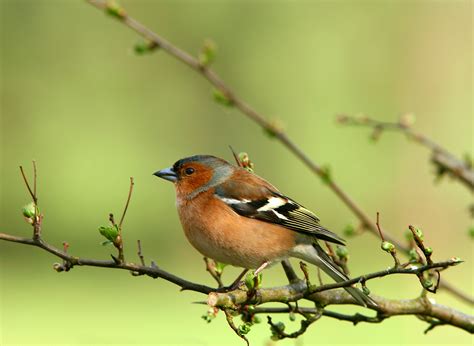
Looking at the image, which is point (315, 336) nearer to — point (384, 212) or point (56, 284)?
point (56, 284)

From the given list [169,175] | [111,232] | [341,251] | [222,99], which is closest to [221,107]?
[169,175]

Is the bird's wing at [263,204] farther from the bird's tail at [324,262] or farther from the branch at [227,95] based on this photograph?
the branch at [227,95]

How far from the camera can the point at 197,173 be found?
5.11 metres

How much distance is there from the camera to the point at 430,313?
3520 millimetres

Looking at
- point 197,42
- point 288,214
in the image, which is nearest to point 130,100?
point 197,42

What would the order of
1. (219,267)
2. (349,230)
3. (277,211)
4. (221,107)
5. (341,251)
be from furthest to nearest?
(221,107), (277,211), (349,230), (219,267), (341,251)

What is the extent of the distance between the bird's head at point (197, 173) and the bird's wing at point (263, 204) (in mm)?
141

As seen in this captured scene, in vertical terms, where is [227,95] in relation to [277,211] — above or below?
above

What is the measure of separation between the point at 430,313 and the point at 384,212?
17.9m

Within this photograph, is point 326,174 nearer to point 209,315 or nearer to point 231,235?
point 231,235

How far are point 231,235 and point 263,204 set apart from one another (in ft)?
1.36

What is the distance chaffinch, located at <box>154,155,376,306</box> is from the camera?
14.1 feet

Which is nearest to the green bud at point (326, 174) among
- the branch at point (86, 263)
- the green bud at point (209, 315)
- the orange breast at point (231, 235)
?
the orange breast at point (231, 235)

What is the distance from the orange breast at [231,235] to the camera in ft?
14.1
